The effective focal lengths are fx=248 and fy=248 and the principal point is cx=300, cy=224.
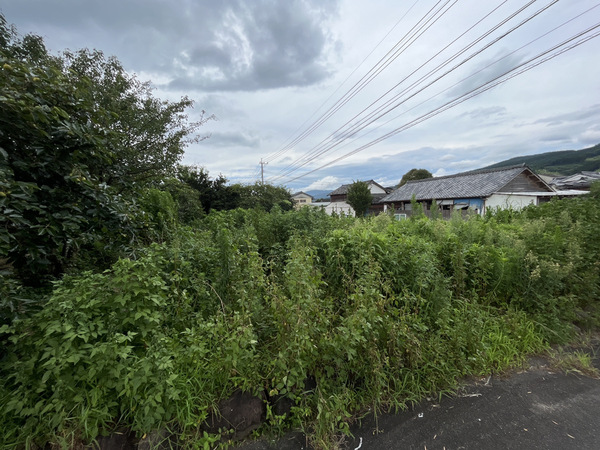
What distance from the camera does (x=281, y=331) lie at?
1718 millimetres

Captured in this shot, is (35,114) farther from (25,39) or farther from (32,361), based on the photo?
(25,39)

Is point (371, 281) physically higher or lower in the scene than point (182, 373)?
higher

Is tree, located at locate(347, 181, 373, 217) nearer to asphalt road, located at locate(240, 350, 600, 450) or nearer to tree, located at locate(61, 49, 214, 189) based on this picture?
tree, located at locate(61, 49, 214, 189)

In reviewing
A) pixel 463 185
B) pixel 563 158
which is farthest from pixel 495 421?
pixel 563 158

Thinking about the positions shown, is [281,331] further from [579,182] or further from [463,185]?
[579,182]

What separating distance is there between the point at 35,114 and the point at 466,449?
3.53 meters

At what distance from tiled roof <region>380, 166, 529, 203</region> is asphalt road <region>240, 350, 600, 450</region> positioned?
786 inches

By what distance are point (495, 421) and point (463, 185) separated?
80.6 feet

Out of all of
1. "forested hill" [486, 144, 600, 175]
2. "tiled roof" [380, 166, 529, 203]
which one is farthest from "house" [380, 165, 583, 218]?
"forested hill" [486, 144, 600, 175]

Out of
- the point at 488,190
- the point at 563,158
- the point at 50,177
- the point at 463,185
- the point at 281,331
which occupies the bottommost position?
the point at 281,331

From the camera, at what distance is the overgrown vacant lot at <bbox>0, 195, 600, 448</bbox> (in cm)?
137

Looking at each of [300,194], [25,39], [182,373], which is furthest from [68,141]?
[300,194]

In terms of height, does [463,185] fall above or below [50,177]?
above

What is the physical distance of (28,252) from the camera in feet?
5.53
